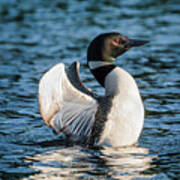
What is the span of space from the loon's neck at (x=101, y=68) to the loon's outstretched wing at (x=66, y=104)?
1.25 ft

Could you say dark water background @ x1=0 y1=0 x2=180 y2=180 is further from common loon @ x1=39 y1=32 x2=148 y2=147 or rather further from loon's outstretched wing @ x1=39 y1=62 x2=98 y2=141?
loon's outstretched wing @ x1=39 y1=62 x2=98 y2=141

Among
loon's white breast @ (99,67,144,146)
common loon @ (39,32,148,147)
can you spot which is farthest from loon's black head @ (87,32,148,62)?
loon's white breast @ (99,67,144,146)

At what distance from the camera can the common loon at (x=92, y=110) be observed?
19.0ft

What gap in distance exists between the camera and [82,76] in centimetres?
955

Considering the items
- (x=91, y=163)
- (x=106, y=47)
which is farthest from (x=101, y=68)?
(x=91, y=163)

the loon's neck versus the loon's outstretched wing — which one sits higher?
the loon's neck

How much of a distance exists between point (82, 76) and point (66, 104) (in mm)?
3676

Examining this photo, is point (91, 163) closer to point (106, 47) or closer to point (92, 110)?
point (92, 110)

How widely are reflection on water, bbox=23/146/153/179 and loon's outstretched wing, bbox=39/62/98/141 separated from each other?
0.28m

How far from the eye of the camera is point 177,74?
9.27 m

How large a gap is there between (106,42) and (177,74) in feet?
10.6

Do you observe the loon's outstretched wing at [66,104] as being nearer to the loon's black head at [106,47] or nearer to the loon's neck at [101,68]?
the loon's neck at [101,68]

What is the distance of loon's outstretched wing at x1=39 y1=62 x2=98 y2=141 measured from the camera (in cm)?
571

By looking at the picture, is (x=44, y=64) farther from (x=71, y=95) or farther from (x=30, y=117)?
(x=71, y=95)
